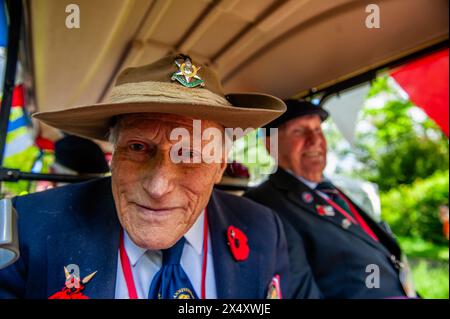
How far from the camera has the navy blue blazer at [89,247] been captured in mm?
1055

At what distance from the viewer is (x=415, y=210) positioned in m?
8.31

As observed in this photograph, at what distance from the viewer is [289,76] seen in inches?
81.7

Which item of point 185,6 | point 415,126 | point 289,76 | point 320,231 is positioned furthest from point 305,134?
point 415,126

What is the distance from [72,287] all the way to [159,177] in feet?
1.45

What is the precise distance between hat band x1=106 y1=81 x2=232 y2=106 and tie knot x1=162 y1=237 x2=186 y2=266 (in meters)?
0.52

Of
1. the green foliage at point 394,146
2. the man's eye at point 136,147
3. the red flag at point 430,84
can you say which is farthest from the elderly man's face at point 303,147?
the green foliage at point 394,146

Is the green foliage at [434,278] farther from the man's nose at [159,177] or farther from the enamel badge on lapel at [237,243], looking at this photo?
the man's nose at [159,177]

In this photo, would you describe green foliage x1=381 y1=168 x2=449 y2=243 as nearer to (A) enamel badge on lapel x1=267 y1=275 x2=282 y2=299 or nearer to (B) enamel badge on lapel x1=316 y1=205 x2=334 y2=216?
(B) enamel badge on lapel x1=316 y1=205 x2=334 y2=216

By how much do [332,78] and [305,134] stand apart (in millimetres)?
414

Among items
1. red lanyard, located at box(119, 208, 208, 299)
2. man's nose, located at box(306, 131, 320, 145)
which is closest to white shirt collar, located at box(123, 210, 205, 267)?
red lanyard, located at box(119, 208, 208, 299)

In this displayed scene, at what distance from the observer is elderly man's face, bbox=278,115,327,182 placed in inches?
91.0

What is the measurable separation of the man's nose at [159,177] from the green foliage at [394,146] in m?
9.90

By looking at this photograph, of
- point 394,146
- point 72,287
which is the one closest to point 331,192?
point 72,287

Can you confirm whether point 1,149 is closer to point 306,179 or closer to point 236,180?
point 236,180
